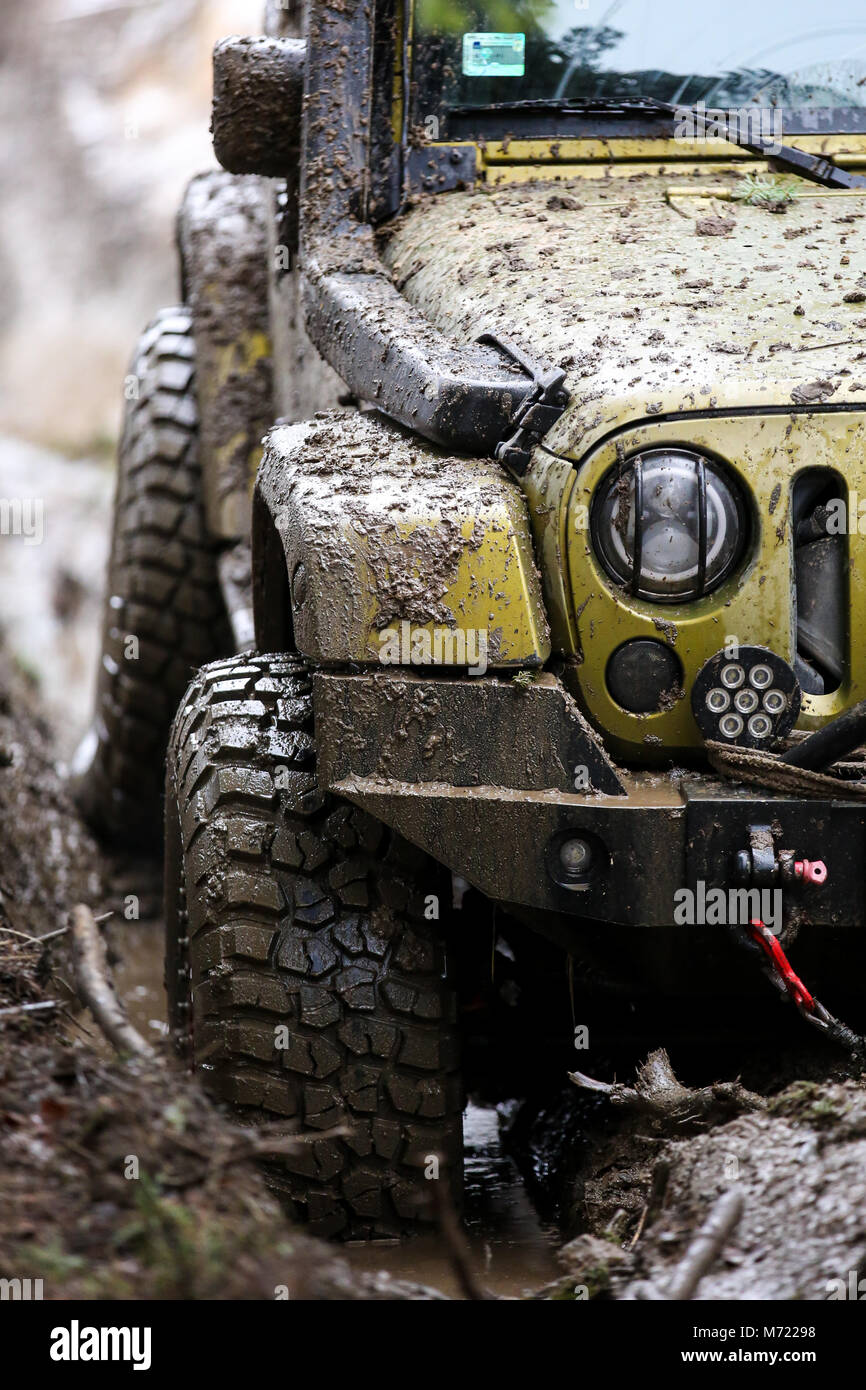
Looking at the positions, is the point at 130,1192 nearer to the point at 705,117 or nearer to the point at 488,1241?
the point at 488,1241

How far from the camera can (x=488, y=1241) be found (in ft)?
9.77

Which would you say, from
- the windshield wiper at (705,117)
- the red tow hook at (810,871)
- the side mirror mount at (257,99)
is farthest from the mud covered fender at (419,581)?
the side mirror mount at (257,99)

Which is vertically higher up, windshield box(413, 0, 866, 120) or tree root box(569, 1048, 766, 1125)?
windshield box(413, 0, 866, 120)

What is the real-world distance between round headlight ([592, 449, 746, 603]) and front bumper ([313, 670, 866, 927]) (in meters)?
0.22

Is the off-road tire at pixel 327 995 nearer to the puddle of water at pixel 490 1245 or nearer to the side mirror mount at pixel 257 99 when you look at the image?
the puddle of water at pixel 490 1245

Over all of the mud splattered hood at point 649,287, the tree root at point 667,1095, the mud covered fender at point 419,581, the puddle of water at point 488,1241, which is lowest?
the puddle of water at point 488,1241

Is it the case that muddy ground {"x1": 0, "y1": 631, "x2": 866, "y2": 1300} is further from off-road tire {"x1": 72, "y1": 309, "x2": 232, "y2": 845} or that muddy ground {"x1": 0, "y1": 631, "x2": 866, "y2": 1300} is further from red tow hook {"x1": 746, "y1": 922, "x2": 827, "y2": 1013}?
off-road tire {"x1": 72, "y1": 309, "x2": 232, "y2": 845}

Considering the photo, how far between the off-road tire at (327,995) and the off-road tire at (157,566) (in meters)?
2.16

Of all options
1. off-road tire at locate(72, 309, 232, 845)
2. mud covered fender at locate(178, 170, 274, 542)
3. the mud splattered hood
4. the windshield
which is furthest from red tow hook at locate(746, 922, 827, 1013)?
off-road tire at locate(72, 309, 232, 845)

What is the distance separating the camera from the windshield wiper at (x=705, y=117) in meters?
3.55

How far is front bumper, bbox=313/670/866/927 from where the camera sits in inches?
98.6

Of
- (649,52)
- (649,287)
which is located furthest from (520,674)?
(649,52)

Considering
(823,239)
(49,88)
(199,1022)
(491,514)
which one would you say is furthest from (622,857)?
(49,88)

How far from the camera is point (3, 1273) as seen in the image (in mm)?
1892
